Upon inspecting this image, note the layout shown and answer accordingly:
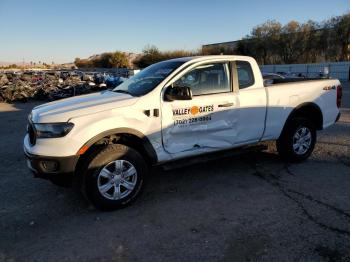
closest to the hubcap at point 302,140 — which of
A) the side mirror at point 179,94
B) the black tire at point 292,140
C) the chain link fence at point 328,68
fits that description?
the black tire at point 292,140

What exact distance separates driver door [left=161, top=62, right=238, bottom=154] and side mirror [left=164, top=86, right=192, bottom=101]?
0.07m

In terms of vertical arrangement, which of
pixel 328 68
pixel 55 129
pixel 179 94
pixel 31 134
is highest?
pixel 328 68

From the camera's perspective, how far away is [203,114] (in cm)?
473

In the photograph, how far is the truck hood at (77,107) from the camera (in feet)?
13.1

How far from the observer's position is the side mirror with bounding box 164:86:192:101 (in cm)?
443

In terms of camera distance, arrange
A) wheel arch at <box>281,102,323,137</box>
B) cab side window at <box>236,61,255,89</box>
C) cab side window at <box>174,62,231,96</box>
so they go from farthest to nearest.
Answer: wheel arch at <box>281,102,323,137</box> < cab side window at <box>236,61,255,89</box> < cab side window at <box>174,62,231,96</box>

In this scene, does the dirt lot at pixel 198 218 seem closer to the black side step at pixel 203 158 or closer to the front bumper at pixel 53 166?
the black side step at pixel 203 158

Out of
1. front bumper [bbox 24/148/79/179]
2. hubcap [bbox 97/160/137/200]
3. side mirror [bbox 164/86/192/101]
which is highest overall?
side mirror [bbox 164/86/192/101]

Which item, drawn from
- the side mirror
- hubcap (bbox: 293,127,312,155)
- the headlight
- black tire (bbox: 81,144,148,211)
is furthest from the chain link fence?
the headlight

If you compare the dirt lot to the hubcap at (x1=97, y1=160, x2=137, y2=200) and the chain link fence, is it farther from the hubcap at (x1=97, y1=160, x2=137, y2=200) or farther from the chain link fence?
the chain link fence

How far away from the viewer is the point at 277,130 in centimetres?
566

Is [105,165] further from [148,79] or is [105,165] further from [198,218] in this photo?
[148,79]

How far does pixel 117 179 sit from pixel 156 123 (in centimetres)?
85

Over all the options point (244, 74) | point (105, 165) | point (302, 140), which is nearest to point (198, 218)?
point (105, 165)
